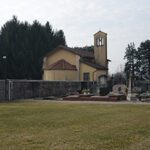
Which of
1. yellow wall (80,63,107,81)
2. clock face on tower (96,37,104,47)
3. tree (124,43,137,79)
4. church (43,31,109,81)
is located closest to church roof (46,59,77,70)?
church (43,31,109,81)

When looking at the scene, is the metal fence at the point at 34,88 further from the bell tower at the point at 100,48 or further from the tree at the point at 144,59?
the tree at the point at 144,59

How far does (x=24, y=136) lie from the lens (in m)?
11.6

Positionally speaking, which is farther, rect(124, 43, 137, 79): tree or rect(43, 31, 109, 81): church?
rect(124, 43, 137, 79): tree

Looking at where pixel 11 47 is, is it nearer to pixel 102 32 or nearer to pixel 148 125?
pixel 102 32

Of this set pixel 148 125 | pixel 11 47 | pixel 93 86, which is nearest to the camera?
→ pixel 148 125

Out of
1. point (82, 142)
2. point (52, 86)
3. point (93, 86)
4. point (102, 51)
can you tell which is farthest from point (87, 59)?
point (82, 142)

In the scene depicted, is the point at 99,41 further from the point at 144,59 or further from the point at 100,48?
the point at 144,59

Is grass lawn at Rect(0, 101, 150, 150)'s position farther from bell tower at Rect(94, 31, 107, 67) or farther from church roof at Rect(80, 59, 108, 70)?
bell tower at Rect(94, 31, 107, 67)

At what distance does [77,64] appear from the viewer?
2328 inches

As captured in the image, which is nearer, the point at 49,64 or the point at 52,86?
the point at 52,86

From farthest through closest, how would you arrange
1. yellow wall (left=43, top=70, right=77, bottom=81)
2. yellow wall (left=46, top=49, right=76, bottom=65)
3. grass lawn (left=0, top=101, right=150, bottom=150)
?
yellow wall (left=46, top=49, right=76, bottom=65), yellow wall (left=43, top=70, right=77, bottom=81), grass lawn (left=0, top=101, right=150, bottom=150)

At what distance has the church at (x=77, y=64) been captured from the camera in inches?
2235

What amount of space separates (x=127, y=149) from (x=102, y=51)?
52.1 metres

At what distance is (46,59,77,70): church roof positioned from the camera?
56.6 metres
